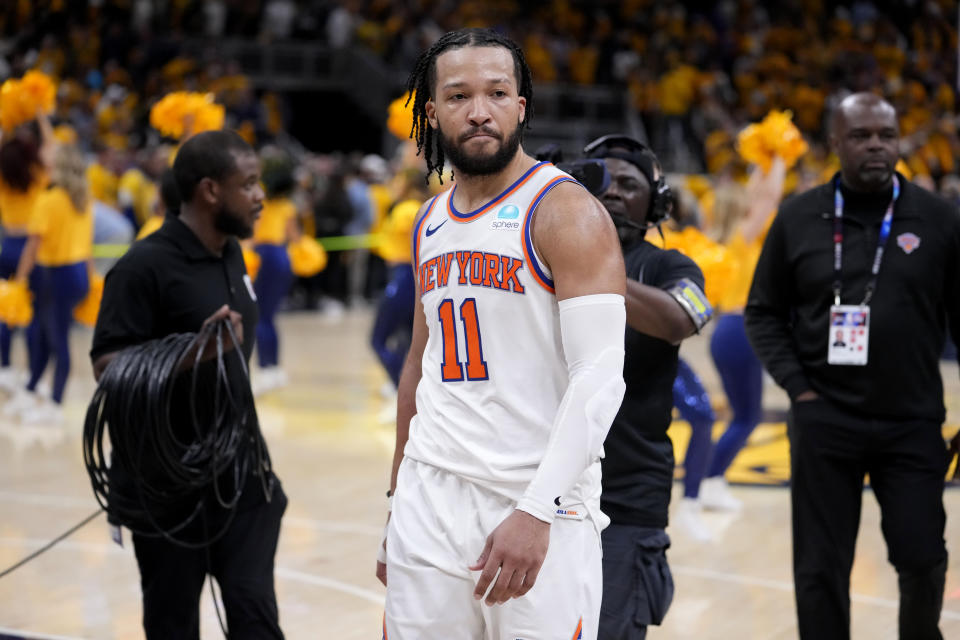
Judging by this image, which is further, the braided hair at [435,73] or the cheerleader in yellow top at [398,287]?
the cheerleader in yellow top at [398,287]

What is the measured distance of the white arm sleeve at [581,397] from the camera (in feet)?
7.79

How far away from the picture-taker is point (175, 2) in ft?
75.4

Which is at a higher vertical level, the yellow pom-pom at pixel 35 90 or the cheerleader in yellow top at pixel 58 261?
the yellow pom-pom at pixel 35 90

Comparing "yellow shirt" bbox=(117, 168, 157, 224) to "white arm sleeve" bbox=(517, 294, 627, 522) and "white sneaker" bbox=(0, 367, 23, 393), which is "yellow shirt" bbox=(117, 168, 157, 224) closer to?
"white sneaker" bbox=(0, 367, 23, 393)

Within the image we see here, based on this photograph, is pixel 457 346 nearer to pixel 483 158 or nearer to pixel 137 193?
pixel 483 158

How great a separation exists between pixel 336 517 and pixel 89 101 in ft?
47.4

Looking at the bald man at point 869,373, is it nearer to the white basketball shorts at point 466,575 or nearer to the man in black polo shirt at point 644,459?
the man in black polo shirt at point 644,459

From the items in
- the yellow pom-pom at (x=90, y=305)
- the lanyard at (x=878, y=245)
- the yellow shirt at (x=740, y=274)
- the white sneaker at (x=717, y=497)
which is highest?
the lanyard at (x=878, y=245)

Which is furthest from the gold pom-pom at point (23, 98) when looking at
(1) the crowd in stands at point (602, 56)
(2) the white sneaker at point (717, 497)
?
(1) the crowd in stands at point (602, 56)

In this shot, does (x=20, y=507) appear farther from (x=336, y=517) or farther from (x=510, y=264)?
(x=510, y=264)

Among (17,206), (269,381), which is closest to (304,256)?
(269,381)

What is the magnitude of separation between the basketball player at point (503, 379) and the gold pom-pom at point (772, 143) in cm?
456

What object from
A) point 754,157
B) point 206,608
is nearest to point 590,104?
point 754,157

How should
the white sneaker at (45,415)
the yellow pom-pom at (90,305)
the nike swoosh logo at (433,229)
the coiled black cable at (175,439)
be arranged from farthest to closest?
1. the white sneaker at (45,415)
2. the yellow pom-pom at (90,305)
3. the coiled black cable at (175,439)
4. the nike swoosh logo at (433,229)
